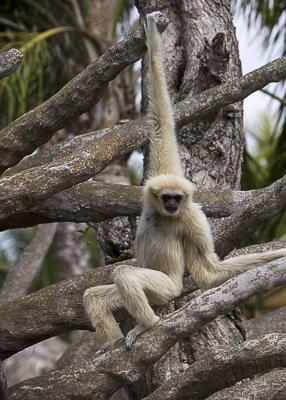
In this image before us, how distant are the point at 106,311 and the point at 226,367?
3.48 ft

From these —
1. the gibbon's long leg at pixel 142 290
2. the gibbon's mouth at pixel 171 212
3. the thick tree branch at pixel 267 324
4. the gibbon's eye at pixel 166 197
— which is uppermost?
the gibbon's eye at pixel 166 197

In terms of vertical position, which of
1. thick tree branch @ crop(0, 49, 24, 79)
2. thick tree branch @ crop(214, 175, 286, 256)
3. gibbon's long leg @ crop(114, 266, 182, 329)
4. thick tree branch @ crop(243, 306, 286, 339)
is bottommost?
gibbon's long leg @ crop(114, 266, 182, 329)

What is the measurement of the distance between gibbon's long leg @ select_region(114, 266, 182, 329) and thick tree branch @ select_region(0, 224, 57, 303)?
6.83 m

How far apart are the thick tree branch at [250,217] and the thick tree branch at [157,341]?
3.00 ft

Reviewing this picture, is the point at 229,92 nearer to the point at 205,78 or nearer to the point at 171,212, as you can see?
the point at 205,78

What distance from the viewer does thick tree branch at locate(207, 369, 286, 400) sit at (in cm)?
824

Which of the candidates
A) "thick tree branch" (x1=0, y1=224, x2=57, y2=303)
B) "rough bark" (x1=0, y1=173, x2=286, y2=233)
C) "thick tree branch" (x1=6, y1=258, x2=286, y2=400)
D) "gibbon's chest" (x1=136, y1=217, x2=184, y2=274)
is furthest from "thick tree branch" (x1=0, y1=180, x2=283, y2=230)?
"thick tree branch" (x1=0, y1=224, x2=57, y2=303)

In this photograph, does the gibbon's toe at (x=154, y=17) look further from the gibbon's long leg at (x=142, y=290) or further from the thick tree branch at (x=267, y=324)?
the thick tree branch at (x=267, y=324)

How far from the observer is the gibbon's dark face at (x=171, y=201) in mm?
7996

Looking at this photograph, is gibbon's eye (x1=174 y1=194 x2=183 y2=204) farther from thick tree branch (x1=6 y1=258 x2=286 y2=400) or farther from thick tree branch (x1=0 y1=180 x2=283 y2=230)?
thick tree branch (x1=0 y1=180 x2=283 y2=230)

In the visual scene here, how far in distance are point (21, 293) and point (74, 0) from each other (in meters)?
5.75

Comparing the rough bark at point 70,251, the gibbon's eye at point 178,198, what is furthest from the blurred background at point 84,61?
the gibbon's eye at point 178,198

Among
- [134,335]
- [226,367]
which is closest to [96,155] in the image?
[134,335]

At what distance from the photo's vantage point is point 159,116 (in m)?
8.54
